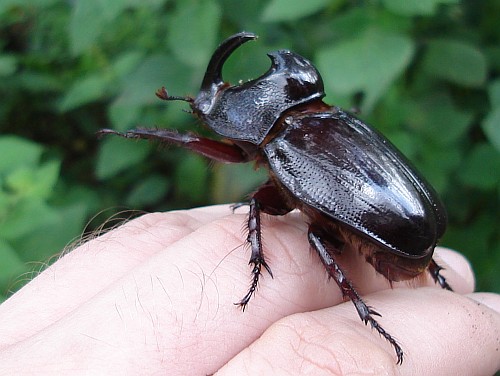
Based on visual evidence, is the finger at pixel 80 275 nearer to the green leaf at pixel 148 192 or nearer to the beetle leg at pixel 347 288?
the beetle leg at pixel 347 288

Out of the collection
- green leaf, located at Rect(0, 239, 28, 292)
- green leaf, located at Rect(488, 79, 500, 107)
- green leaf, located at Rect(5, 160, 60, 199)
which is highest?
green leaf, located at Rect(488, 79, 500, 107)

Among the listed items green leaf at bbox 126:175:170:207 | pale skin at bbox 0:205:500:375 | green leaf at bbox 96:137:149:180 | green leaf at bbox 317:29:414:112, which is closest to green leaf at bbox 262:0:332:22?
green leaf at bbox 317:29:414:112

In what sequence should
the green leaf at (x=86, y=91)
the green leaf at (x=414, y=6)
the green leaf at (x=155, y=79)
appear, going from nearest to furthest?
1. the green leaf at (x=414, y=6)
2. the green leaf at (x=155, y=79)
3. the green leaf at (x=86, y=91)

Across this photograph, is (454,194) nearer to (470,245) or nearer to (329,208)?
(470,245)

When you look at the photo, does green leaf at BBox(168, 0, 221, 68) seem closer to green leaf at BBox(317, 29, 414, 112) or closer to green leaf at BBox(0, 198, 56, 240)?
green leaf at BBox(317, 29, 414, 112)

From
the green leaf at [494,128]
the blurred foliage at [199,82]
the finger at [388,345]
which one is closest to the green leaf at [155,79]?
the blurred foliage at [199,82]

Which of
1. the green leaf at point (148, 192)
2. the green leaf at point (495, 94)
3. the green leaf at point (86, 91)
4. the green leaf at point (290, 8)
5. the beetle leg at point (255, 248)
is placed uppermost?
the green leaf at point (290, 8)

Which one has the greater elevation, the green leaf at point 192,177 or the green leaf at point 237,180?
the green leaf at point 237,180
